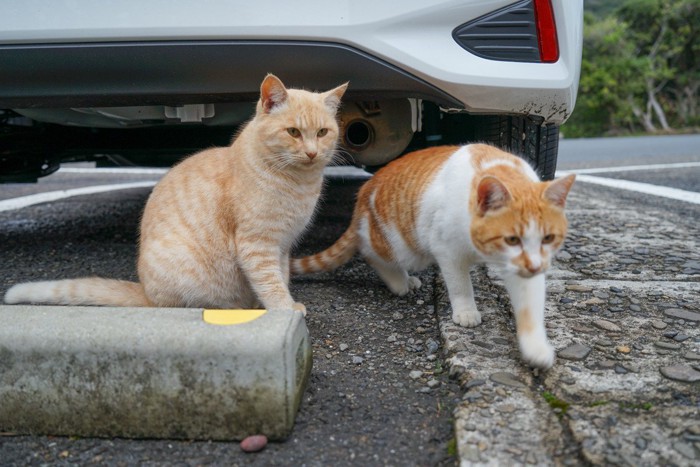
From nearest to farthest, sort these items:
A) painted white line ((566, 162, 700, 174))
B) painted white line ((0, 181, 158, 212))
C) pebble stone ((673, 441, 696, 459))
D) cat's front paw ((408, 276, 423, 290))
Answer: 1. pebble stone ((673, 441, 696, 459))
2. cat's front paw ((408, 276, 423, 290))
3. painted white line ((0, 181, 158, 212))
4. painted white line ((566, 162, 700, 174))

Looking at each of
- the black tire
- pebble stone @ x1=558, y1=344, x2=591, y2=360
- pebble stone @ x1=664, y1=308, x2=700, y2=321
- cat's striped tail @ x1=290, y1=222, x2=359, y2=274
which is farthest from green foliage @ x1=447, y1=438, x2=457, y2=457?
the black tire

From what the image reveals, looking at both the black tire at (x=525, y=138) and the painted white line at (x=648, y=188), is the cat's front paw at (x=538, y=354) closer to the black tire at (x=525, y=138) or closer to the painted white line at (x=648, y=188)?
the black tire at (x=525, y=138)

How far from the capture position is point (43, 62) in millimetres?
2057

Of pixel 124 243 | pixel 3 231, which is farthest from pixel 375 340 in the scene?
pixel 3 231

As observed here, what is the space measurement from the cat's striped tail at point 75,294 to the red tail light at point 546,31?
1.55 meters

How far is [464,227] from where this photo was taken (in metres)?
1.95

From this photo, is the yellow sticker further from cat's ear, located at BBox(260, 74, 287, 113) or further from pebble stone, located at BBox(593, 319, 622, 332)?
pebble stone, located at BBox(593, 319, 622, 332)

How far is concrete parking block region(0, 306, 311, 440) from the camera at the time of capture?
4.59ft

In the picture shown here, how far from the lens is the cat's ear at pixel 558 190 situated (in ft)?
5.72

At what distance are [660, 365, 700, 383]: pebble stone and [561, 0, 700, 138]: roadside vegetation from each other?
2127 centimetres

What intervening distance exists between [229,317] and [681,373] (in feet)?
3.74

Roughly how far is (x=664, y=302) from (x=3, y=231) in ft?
11.2

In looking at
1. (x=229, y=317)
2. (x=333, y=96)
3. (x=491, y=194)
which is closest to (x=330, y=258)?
(x=333, y=96)

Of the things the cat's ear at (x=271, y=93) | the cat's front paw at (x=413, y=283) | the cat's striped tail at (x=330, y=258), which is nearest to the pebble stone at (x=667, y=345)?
the cat's front paw at (x=413, y=283)
